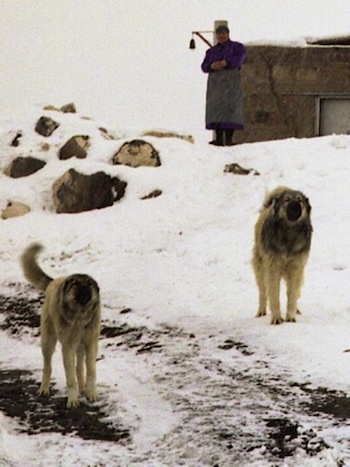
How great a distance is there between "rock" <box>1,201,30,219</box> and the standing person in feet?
12.3

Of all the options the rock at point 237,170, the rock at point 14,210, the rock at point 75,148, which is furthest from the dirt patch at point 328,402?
the rock at point 75,148

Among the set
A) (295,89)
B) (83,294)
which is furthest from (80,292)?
(295,89)

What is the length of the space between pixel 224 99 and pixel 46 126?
13.1 ft

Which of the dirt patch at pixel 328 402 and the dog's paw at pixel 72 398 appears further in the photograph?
the dog's paw at pixel 72 398

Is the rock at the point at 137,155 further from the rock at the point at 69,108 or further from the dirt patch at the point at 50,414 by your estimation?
the dirt patch at the point at 50,414

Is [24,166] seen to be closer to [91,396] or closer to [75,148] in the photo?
[75,148]

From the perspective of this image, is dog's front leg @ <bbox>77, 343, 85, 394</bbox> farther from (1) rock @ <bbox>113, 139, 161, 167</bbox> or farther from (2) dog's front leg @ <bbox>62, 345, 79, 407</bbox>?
(1) rock @ <bbox>113, 139, 161, 167</bbox>

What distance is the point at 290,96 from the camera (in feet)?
60.8

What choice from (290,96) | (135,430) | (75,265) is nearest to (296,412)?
(135,430)

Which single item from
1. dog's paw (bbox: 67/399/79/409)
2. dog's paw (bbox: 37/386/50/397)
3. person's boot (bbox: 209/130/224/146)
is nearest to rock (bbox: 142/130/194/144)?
person's boot (bbox: 209/130/224/146)

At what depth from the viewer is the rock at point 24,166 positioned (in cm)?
1583

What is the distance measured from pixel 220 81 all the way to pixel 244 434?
36.3 feet

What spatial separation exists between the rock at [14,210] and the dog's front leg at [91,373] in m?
8.70

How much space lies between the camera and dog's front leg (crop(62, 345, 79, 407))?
5723 mm
